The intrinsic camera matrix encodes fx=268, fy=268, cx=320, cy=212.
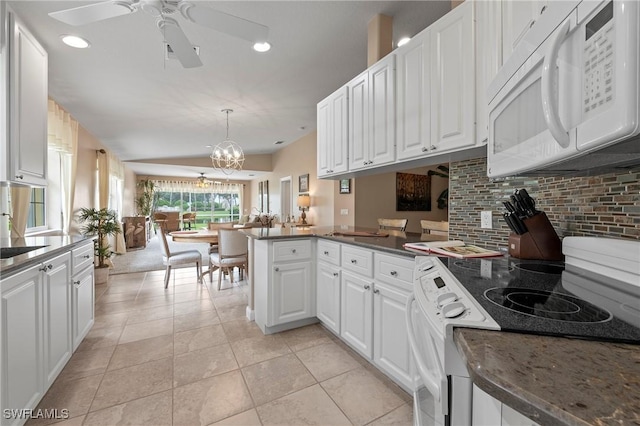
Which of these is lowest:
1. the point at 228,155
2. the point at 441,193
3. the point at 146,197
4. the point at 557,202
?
the point at 557,202

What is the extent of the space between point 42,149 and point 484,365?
310 cm

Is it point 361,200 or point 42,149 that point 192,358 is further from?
point 361,200

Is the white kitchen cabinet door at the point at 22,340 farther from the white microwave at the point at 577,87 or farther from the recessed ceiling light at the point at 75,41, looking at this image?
the white microwave at the point at 577,87

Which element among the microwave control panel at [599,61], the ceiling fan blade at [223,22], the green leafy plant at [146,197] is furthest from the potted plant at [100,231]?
the green leafy plant at [146,197]

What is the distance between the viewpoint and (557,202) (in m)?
1.34

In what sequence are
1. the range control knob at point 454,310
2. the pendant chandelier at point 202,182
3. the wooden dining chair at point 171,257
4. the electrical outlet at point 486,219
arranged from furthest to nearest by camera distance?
the pendant chandelier at point 202,182, the wooden dining chair at point 171,257, the electrical outlet at point 486,219, the range control knob at point 454,310

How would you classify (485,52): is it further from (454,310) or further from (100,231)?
(100,231)

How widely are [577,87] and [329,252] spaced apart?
1823 millimetres

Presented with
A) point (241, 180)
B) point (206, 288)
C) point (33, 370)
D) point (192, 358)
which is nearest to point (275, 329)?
point (192, 358)

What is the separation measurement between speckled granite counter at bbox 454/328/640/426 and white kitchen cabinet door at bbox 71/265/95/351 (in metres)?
2.56

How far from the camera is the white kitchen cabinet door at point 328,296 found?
7.15 feet

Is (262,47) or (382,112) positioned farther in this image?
(262,47)

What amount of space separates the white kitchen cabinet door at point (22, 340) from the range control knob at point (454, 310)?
1772 mm

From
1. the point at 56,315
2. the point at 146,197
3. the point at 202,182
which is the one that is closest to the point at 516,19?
the point at 56,315
